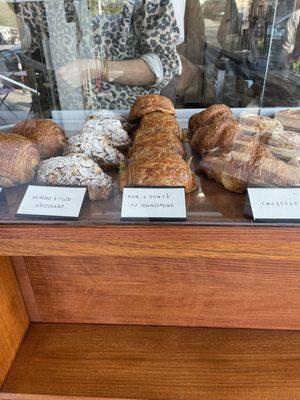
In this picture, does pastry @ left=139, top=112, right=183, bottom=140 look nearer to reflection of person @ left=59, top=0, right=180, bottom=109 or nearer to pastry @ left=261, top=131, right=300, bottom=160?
pastry @ left=261, top=131, right=300, bottom=160

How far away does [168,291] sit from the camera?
833 mm

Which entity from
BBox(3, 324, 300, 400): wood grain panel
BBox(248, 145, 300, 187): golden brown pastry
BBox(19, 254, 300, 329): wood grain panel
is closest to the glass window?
BBox(248, 145, 300, 187): golden brown pastry

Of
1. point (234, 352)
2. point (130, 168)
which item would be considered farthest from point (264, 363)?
point (130, 168)

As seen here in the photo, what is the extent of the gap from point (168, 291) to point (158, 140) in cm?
37

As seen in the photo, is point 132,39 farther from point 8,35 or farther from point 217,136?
point 217,136

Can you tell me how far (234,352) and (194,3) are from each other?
1.64 meters

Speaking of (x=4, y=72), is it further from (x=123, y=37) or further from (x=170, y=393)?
(x=170, y=393)

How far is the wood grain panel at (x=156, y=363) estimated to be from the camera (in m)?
0.75

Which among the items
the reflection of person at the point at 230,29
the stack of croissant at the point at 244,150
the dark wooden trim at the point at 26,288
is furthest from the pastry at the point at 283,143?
the reflection of person at the point at 230,29

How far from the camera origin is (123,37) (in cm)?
129

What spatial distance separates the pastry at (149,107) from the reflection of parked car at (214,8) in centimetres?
114

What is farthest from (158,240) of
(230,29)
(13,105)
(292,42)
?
(230,29)

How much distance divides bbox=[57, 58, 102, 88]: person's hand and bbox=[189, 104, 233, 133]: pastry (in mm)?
601

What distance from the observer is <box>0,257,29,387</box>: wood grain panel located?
2.53ft
